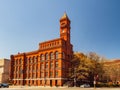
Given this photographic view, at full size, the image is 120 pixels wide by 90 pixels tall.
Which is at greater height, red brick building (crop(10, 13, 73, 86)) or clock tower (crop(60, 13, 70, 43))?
clock tower (crop(60, 13, 70, 43))

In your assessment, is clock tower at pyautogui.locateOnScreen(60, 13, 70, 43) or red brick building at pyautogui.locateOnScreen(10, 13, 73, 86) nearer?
red brick building at pyautogui.locateOnScreen(10, 13, 73, 86)

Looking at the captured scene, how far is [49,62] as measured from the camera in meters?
78.6

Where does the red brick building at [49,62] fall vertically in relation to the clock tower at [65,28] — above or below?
below

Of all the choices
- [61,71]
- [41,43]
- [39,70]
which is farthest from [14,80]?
[61,71]

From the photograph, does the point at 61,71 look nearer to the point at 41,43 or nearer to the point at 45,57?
the point at 45,57

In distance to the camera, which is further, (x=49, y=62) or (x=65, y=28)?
(x=65, y=28)

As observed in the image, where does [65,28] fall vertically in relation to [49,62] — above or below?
Result: above

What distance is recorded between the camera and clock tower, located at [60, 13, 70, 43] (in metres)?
80.3

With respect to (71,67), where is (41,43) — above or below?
above

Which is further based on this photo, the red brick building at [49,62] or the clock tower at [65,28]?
the clock tower at [65,28]

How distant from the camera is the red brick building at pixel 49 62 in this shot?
74.9 m

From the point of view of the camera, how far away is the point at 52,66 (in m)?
77.4

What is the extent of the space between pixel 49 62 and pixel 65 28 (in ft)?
52.7

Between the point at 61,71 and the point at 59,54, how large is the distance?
684 cm
